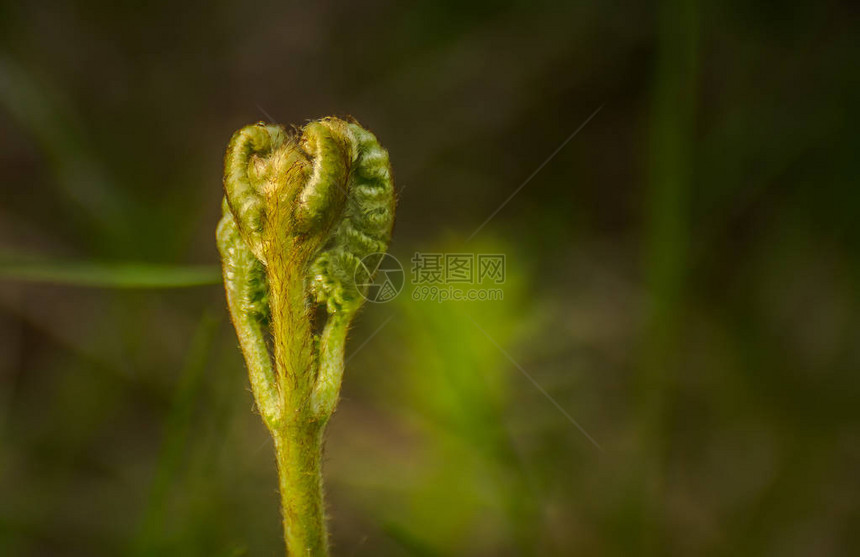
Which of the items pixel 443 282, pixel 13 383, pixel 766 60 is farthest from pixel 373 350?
pixel 766 60

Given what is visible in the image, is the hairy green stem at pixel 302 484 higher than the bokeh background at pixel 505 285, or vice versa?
the bokeh background at pixel 505 285

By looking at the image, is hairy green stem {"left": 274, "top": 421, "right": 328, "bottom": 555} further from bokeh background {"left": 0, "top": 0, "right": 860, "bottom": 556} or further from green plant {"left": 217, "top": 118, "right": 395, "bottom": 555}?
bokeh background {"left": 0, "top": 0, "right": 860, "bottom": 556}

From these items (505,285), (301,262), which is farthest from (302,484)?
(505,285)

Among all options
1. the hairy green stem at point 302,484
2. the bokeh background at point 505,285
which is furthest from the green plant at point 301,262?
the bokeh background at point 505,285

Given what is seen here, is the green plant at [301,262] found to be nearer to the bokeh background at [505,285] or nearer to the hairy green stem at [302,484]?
the hairy green stem at [302,484]

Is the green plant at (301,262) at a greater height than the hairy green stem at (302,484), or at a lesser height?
greater

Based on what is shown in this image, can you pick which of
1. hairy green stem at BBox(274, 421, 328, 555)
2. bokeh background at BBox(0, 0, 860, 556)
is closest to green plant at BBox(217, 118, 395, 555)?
hairy green stem at BBox(274, 421, 328, 555)

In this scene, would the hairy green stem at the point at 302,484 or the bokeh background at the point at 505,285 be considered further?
the bokeh background at the point at 505,285

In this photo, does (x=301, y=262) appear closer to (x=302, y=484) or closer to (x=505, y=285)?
(x=302, y=484)
